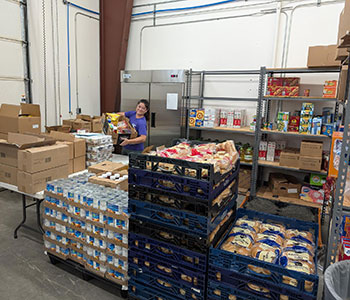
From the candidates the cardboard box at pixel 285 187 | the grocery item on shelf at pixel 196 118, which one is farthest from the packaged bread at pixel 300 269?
the grocery item on shelf at pixel 196 118

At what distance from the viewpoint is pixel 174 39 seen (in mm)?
5277

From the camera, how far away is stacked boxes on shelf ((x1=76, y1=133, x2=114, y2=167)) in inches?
126

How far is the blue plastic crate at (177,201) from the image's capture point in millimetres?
1431

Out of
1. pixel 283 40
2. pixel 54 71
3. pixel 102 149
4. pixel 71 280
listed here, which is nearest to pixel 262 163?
pixel 283 40

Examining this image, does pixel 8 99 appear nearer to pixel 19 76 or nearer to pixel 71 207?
pixel 19 76

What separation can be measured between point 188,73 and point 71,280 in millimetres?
3656

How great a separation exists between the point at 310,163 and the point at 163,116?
2605 mm

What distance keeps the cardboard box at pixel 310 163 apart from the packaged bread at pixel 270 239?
2.43m

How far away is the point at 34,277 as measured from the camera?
90.0 inches

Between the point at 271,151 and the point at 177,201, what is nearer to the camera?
the point at 177,201

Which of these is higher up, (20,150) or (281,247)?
(20,150)

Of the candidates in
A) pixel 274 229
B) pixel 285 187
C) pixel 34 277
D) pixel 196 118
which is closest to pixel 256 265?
pixel 274 229

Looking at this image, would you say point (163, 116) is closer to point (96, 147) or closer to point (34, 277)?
point (96, 147)

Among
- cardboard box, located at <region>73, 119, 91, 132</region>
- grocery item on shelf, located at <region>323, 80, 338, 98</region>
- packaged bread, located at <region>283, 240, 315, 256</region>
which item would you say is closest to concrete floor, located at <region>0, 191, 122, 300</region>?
packaged bread, located at <region>283, 240, 315, 256</region>
